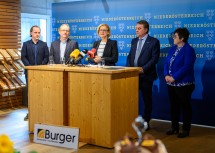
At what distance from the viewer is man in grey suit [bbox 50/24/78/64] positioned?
17.7 ft

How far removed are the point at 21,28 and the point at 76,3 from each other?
147 cm

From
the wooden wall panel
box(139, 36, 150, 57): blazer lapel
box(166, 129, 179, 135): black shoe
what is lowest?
box(166, 129, 179, 135): black shoe

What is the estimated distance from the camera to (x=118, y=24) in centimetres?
621

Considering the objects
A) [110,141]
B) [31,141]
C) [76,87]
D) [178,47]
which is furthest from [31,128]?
[178,47]

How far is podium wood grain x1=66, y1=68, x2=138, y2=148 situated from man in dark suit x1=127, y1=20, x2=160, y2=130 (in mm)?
573

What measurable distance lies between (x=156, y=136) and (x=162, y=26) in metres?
1.91

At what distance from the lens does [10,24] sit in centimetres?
680

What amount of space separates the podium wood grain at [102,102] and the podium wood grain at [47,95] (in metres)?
0.11

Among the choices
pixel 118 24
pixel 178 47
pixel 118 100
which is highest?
pixel 118 24

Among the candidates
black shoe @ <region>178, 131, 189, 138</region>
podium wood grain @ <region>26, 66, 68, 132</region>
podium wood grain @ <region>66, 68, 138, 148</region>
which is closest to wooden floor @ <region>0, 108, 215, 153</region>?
black shoe @ <region>178, 131, 189, 138</region>

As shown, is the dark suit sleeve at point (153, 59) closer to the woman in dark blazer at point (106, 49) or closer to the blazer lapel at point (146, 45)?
the blazer lapel at point (146, 45)

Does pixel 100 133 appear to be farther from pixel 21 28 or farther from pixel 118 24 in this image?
pixel 21 28

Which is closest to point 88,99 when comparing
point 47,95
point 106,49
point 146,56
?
point 47,95

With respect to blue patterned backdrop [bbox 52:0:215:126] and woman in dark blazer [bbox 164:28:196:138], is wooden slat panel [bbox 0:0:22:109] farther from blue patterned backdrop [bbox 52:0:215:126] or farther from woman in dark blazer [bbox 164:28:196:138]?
woman in dark blazer [bbox 164:28:196:138]
